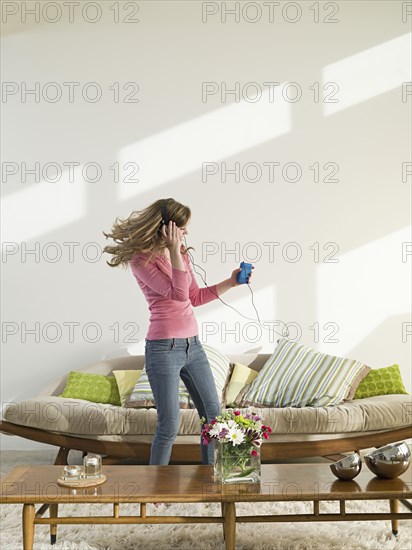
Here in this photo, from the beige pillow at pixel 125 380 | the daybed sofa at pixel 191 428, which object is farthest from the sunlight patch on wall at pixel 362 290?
the beige pillow at pixel 125 380

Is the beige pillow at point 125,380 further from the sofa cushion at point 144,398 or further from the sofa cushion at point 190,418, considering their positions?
the sofa cushion at point 190,418

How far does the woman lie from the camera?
119 inches

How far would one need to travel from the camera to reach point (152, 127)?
4832 millimetres

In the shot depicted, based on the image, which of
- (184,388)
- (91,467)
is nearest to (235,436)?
(91,467)

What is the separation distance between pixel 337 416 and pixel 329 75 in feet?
8.21

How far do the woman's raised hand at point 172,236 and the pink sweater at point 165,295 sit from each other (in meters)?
0.10

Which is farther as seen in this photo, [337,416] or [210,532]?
[337,416]

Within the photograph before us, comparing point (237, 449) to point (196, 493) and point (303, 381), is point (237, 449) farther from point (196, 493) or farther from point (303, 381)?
point (303, 381)

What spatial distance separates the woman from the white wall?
1.61m

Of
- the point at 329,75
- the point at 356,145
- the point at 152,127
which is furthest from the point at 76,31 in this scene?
the point at 356,145

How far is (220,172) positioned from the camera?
4820 mm

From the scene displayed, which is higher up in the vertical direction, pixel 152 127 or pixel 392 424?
pixel 152 127

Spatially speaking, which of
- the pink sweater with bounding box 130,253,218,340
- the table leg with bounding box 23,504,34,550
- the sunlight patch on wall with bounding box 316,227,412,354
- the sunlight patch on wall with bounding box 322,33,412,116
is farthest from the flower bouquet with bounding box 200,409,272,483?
the sunlight patch on wall with bounding box 322,33,412,116

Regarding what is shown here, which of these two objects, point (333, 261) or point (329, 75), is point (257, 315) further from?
point (329, 75)
